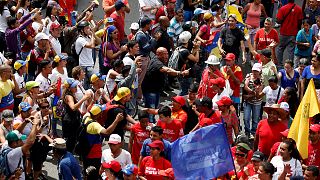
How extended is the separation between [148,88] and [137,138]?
8.48 ft

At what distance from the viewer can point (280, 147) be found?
1099cm

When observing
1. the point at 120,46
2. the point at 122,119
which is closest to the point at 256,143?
the point at 122,119

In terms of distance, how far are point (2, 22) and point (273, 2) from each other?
7.08 m

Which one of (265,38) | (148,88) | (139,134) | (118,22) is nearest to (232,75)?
(148,88)

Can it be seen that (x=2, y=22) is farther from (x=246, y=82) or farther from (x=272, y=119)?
(x=272, y=119)

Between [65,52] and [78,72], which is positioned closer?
[78,72]

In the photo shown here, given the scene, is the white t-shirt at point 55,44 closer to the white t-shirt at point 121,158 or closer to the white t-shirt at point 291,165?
the white t-shirt at point 121,158

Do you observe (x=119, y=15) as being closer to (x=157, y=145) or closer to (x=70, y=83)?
(x=70, y=83)

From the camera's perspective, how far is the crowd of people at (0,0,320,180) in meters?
11.2

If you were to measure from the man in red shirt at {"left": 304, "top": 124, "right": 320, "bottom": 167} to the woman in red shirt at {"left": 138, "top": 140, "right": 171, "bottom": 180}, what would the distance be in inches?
80.2

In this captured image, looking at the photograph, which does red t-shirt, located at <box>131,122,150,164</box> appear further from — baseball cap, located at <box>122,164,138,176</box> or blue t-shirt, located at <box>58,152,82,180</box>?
baseball cap, located at <box>122,164,138,176</box>

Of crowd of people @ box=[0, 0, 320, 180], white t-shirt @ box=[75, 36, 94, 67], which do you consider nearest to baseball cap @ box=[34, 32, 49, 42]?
crowd of people @ box=[0, 0, 320, 180]

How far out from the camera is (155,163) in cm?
1106

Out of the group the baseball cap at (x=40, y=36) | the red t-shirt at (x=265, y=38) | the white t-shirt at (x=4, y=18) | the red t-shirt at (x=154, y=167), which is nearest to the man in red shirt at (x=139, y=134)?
the red t-shirt at (x=154, y=167)
